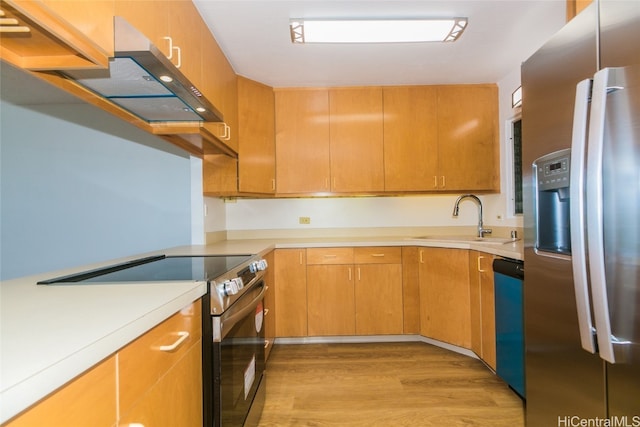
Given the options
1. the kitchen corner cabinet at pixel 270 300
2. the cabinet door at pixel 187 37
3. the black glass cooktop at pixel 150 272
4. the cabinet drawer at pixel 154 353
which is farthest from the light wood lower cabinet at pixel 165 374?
the kitchen corner cabinet at pixel 270 300

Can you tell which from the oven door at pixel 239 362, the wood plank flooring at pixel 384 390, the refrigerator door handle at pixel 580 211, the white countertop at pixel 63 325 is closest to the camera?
the white countertop at pixel 63 325

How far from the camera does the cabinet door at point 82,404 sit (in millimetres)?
472

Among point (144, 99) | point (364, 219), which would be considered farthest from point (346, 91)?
point (144, 99)

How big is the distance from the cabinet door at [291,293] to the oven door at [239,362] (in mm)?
865

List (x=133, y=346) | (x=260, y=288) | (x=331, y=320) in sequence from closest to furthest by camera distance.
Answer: (x=133, y=346), (x=260, y=288), (x=331, y=320)

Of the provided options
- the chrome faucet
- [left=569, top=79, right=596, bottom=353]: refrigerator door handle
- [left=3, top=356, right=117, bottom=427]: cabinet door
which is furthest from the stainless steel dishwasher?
[left=3, top=356, right=117, bottom=427]: cabinet door

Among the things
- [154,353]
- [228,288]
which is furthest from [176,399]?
[228,288]

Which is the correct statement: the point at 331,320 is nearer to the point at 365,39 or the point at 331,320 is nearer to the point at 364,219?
the point at 364,219

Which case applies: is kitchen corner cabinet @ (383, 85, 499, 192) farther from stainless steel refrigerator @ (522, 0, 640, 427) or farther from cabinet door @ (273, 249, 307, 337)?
stainless steel refrigerator @ (522, 0, 640, 427)

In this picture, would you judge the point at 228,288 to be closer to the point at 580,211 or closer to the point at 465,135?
A: the point at 580,211

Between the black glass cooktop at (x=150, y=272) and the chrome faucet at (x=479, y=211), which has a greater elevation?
the chrome faucet at (x=479, y=211)

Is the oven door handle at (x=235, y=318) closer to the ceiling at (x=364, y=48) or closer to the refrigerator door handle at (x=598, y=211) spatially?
the refrigerator door handle at (x=598, y=211)

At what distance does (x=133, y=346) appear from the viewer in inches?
27.5

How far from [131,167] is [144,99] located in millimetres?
1342
